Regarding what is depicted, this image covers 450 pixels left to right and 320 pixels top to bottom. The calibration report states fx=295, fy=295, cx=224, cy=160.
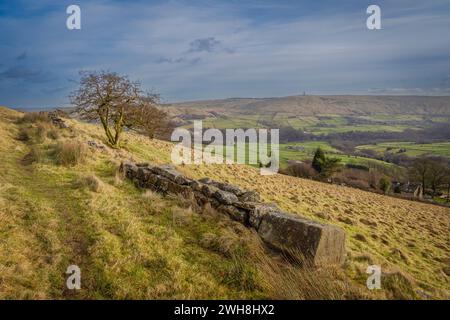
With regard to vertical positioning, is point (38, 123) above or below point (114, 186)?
above

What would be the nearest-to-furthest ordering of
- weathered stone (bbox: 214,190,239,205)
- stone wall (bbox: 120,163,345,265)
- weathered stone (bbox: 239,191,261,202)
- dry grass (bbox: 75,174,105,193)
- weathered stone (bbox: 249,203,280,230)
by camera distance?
stone wall (bbox: 120,163,345,265)
weathered stone (bbox: 249,203,280,230)
weathered stone (bbox: 214,190,239,205)
weathered stone (bbox: 239,191,261,202)
dry grass (bbox: 75,174,105,193)

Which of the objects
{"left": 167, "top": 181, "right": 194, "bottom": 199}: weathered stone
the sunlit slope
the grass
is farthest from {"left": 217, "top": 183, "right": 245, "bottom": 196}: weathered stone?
the sunlit slope

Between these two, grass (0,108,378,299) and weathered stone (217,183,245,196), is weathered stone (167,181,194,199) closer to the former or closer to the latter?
grass (0,108,378,299)

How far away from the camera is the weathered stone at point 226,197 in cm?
933

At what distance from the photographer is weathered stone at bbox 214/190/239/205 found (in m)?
9.33

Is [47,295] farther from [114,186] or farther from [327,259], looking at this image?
[114,186]

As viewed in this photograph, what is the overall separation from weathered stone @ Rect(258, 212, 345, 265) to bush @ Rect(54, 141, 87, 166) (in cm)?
1100

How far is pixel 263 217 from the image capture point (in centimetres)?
798

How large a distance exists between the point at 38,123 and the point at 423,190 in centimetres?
7074

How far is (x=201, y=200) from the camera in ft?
33.3

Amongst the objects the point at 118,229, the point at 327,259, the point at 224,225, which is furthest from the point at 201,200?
the point at 327,259

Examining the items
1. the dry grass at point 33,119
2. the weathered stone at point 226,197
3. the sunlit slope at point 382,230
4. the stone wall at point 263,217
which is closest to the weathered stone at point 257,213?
the stone wall at point 263,217

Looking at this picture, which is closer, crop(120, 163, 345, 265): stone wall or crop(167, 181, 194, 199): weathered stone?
crop(120, 163, 345, 265): stone wall
